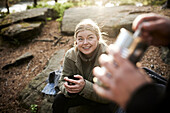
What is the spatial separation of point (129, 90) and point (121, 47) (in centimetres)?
31

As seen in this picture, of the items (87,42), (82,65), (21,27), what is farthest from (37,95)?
(21,27)

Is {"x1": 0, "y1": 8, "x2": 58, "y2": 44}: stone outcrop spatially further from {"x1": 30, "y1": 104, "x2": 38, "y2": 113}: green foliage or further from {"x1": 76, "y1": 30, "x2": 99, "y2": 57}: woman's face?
{"x1": 76, "y1": 30, "x2": 99, "y2": 57}: woman's face

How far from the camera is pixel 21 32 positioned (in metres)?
6.75

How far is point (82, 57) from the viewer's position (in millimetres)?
2537

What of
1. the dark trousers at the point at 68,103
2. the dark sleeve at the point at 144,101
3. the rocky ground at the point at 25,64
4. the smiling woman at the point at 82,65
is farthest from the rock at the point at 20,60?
the dark sleeve at the point at 144,101

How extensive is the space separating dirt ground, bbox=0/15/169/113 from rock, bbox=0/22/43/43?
16.9 inches

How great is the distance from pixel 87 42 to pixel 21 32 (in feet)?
19.3

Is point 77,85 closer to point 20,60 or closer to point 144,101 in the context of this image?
point 144,101

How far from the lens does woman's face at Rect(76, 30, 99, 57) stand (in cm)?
245

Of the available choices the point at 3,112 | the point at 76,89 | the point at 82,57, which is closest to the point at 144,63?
the point at 82,57

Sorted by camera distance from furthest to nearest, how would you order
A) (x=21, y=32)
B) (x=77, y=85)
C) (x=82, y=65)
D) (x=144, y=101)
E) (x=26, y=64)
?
(x=21, y=32)
(x=26, y=64)
(x=82, y=65)
(x=77, y=85)
(x=144, y=101)

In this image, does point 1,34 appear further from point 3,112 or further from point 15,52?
point 3,112

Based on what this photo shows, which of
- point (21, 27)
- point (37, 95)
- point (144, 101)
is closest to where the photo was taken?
point (144, 101)

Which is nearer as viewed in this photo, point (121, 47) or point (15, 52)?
point (121, 47)
